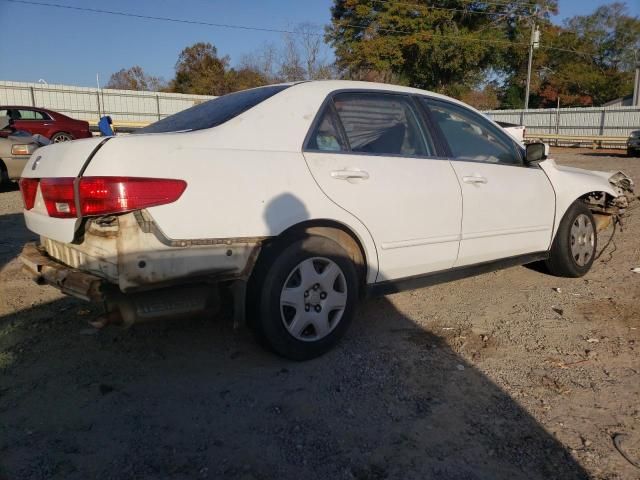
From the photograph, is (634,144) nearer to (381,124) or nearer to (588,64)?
(381,124)

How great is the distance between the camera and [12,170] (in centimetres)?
977

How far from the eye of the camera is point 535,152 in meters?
4.25

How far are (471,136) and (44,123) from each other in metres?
14.8

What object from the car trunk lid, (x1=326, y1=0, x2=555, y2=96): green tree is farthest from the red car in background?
(x1=326, y1=0, x2=555, y2=96): green tree

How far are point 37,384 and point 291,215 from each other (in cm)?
168

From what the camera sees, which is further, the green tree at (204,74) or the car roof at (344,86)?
the green tree at (204,74)

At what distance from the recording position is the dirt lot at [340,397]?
89.4 inches

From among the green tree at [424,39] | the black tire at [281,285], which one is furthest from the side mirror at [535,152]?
the green tree at [424,39]

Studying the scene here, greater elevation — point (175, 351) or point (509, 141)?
point (509, 141)

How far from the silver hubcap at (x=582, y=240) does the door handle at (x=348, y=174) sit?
246 cm

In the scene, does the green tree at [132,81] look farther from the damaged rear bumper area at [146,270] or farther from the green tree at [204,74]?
the damaged rear bumper area at [146,270]

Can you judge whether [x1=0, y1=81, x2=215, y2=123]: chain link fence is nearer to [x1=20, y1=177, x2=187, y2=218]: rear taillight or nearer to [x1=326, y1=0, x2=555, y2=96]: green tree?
[x1=326, y1=0, x2=555, y2=96]: green tree

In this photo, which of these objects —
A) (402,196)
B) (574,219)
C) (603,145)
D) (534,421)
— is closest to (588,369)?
(534,421)

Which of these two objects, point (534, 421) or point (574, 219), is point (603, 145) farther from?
point (534, 421)
